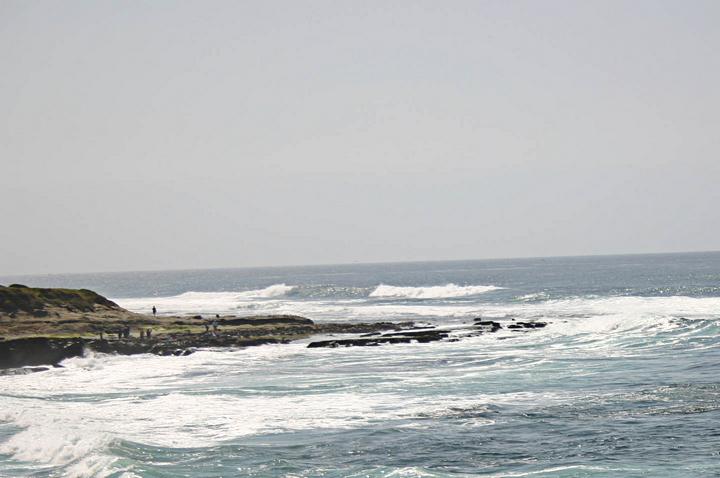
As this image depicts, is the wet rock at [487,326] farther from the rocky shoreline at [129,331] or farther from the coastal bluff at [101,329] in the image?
the coastal bluff at [101,329]

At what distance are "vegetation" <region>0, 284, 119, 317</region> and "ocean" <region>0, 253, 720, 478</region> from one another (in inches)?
773

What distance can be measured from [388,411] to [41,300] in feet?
170

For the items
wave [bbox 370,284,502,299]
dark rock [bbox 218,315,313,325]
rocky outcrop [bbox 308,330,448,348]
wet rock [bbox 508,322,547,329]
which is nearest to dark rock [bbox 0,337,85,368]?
rocky outcrop [bbox 308,330,448,348]

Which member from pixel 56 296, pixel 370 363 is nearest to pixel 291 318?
pixel 56 296

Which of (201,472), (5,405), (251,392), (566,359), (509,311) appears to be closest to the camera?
(201,472)

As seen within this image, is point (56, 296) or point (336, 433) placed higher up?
point (56, 296)

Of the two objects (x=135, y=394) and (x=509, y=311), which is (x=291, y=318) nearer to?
(x=509, y=311)

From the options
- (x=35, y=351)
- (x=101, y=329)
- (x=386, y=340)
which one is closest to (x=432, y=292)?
(x=386, y=340)

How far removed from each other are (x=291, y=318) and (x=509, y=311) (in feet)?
87.5

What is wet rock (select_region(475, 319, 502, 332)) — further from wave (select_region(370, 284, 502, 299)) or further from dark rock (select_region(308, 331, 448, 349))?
wave (select_region(370, 284, 502, 299))

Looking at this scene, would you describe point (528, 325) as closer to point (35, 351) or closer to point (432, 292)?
point (35, 351)

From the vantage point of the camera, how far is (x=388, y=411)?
3503 centimetres

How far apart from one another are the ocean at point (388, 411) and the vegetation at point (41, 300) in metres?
19.6

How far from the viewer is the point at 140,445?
30.0 metres
